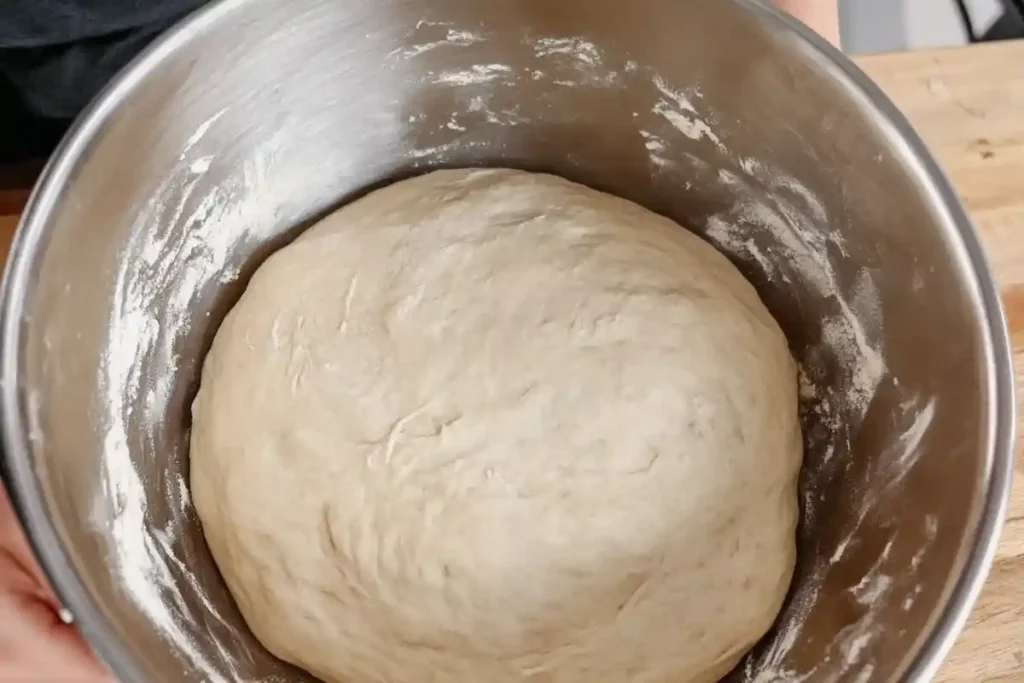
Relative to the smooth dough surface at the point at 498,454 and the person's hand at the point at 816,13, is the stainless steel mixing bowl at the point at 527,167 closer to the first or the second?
the smooth dough surface at the point at 498,454

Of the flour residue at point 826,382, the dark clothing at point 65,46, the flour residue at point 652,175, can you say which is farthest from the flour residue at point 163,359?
the flour residue at point 826,382

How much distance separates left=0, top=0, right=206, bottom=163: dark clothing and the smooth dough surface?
295mm

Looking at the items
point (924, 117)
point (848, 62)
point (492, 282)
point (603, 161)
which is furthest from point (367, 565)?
point (924, 117)

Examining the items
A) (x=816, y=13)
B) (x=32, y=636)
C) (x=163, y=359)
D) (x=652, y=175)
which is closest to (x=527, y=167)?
(x=652, y=175)

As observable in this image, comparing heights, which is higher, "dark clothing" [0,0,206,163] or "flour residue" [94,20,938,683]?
"dark clothing" [0,0,206,163]

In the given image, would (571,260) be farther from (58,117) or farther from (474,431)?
(58,117)

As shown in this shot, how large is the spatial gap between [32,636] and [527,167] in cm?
83

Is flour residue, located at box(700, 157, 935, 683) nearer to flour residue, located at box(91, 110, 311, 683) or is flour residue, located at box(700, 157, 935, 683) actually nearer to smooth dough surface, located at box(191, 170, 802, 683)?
smooth dough surface, located at box(191, 170, 802, 683)

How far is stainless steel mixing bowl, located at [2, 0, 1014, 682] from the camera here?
2.78ft

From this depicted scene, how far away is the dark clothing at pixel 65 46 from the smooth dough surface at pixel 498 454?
30cm

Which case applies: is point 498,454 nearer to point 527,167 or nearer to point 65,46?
point 527,167

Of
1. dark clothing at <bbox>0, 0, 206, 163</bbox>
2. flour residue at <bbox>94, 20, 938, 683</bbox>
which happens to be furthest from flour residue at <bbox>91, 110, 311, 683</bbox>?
dark clothing at <bbox>0, 0, 206, 163</bbox>

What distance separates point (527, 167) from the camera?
124 centimetres

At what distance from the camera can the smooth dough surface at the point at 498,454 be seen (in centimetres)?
101
